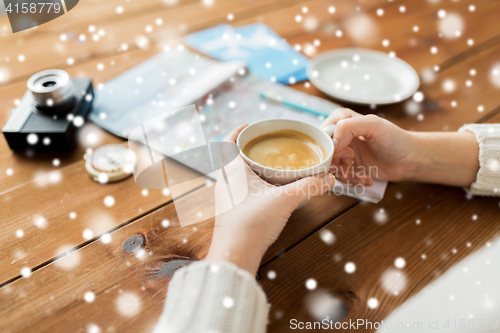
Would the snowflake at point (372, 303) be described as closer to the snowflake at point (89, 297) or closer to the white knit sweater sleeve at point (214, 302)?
the white knit sweater sleeve at point (214, 302)

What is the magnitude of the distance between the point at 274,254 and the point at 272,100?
1.61ft

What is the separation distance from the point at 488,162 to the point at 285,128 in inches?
17.0

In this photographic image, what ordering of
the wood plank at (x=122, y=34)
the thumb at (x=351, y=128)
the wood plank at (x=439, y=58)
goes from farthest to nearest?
the wood plank at (x=122, y=34)
the wood plank at (x=439, y=58)
the thumb at (x=351, y=128)

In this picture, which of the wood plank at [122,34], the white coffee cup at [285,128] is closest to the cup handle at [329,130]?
the white coffee cup at [285,128]

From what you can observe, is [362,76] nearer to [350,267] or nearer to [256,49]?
[256,49]

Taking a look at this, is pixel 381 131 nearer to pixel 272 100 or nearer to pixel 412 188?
pixel 412 188

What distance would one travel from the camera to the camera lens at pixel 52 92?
80cm

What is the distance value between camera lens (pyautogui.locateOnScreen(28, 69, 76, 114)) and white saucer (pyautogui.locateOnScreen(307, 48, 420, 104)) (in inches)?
24.3

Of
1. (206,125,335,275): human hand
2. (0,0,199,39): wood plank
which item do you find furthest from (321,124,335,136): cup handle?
(0,0,199,39): wood plank

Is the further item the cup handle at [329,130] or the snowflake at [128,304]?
the cup handle at [329,130]

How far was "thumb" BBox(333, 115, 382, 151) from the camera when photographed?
73 centimetres

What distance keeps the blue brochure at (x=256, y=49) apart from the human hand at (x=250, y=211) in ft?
1.75

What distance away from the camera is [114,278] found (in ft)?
1.95

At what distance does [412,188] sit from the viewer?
0.79 m
